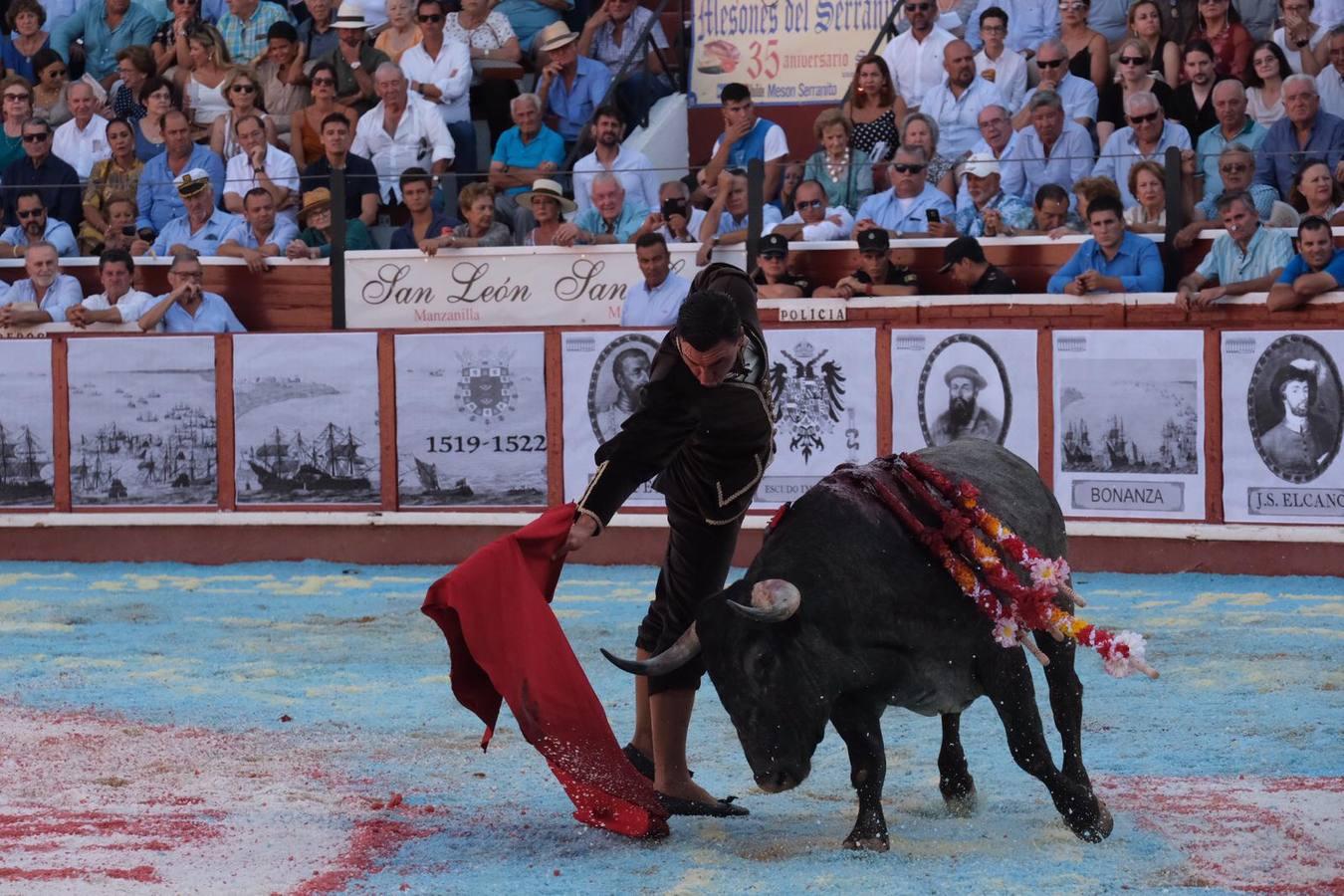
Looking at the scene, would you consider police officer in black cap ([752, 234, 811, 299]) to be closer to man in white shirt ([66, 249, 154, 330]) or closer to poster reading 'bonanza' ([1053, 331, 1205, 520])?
poster reading 'bonanza' ([1053, 331, 1205, 520])

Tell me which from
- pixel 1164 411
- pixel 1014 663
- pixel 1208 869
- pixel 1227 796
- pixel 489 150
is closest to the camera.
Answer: pixel 1208 869

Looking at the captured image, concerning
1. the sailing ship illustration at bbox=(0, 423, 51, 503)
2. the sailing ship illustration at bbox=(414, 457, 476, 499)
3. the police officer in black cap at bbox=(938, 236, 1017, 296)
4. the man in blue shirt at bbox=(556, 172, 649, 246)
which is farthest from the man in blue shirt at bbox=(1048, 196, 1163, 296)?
the sailing ship illustration at bbox=(0, 423, 51, 503)

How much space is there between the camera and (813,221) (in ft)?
39.8

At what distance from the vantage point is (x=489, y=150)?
1424 centimetres

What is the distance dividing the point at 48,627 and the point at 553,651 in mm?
5145

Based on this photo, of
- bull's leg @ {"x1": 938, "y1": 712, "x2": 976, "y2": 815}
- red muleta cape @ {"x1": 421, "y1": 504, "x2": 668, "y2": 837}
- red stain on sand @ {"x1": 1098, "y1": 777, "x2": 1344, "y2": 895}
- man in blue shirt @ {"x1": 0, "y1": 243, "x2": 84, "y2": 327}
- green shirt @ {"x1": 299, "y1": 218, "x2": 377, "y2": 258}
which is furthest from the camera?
man in blue shirt @ {"x1": 0, "y1": 243, "x2": 84, "y2": 327}

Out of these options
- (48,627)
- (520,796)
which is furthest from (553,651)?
(48,627)

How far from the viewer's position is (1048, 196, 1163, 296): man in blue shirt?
10.9 metres

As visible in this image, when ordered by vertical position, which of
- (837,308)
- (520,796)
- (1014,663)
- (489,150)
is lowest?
(520,796)

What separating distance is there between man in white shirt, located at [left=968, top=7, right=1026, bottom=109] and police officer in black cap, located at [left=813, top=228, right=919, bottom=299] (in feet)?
5.27

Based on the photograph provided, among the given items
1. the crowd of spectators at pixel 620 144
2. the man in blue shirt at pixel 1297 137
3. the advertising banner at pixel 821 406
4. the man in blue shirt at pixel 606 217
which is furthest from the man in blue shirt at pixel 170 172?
the man in blue shirt at pixel 1297 137

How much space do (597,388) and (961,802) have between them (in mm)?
6312

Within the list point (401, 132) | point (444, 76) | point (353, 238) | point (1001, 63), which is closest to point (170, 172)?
point (401, 132)

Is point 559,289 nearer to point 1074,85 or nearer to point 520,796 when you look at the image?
point 1074,85
